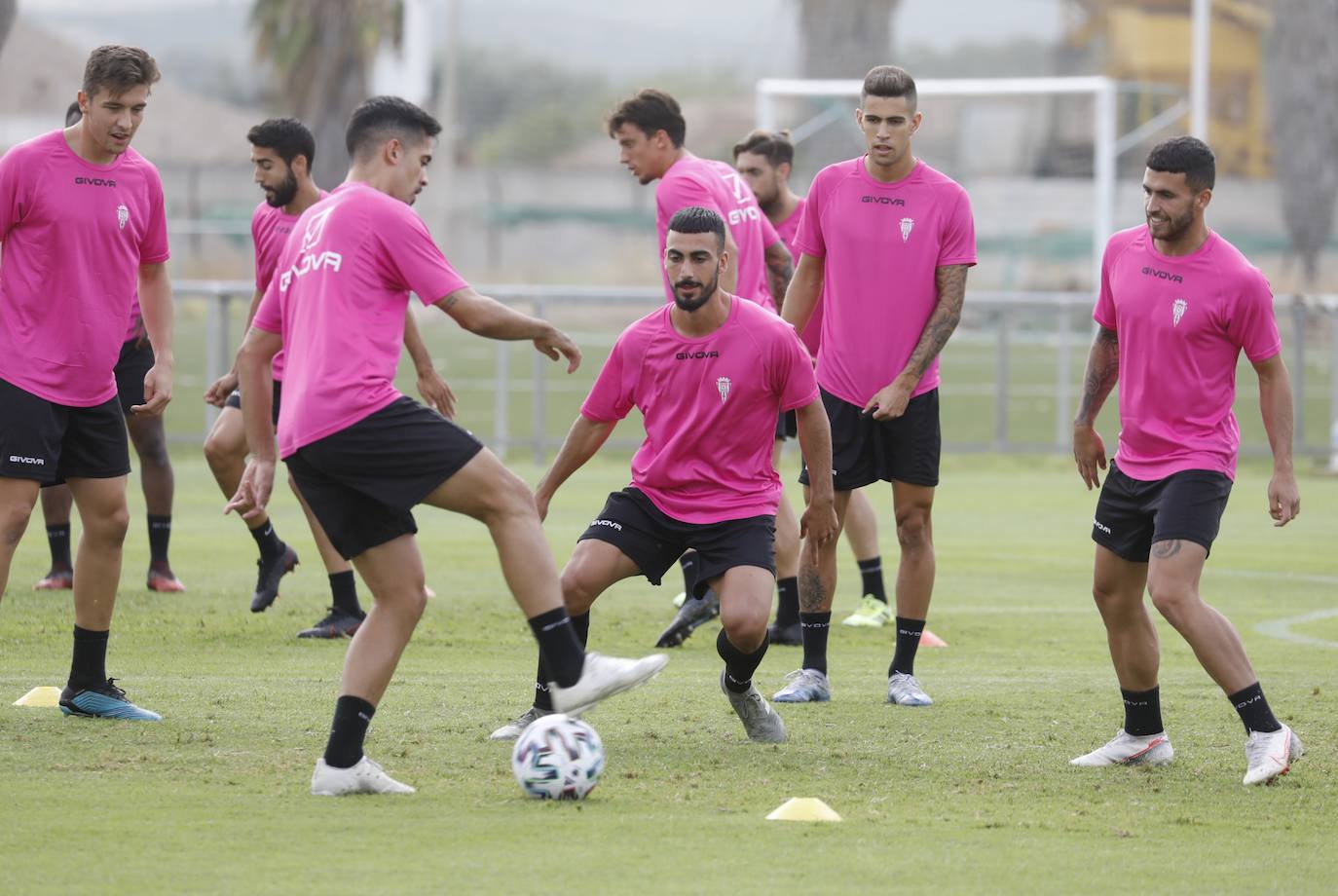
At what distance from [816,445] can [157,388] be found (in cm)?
251

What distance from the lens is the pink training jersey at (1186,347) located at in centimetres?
638

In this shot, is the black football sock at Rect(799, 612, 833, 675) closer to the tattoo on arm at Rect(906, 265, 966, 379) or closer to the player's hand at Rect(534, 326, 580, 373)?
the tattoo on arm at Rect(906, 265, 966, 379)

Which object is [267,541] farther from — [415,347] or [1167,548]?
[1167,548]

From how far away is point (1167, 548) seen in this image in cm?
632

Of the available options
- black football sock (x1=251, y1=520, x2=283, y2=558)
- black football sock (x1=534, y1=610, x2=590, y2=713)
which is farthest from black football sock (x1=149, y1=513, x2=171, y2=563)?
black football sock (x1=534, y1=610, x2=590, y2=713)

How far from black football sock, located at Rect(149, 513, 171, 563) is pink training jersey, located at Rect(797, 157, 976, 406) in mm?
4452

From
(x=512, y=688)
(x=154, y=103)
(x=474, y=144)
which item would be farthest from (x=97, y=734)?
(x=474, y=144)

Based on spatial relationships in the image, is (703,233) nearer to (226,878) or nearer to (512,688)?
(512,688)

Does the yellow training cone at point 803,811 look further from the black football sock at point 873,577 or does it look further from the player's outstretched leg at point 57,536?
the player's outstretched leg at point 57,536

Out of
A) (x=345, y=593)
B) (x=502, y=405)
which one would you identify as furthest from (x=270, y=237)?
(x=502, y=405)

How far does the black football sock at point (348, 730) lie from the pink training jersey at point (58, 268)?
1.87m

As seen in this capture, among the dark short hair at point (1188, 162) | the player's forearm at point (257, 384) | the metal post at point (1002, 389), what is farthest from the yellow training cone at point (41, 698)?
the metal post at point (1002, 389)

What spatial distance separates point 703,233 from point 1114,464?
1624 mm

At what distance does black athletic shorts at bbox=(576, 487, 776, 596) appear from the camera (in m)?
6.79
